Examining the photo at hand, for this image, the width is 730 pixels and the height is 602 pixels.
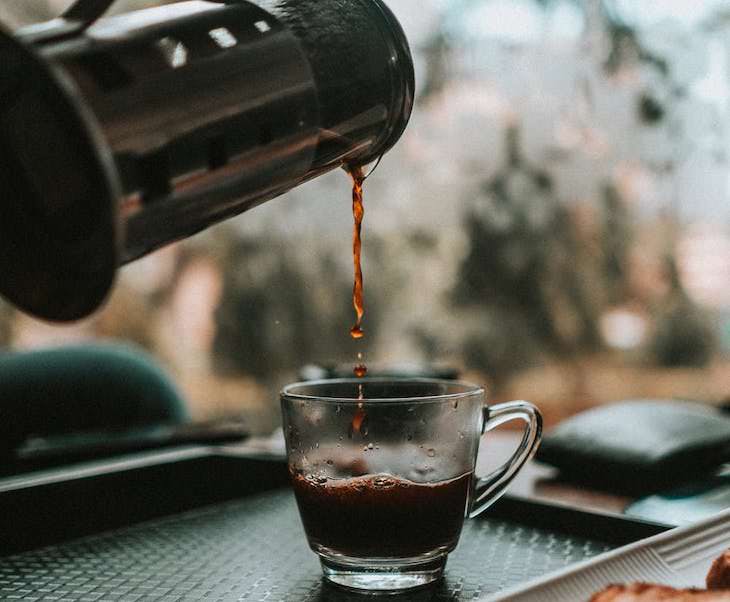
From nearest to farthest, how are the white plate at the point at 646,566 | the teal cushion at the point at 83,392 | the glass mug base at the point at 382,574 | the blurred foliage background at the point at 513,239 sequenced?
the white plate at the point at 646,566 → the glass mug base at the point at 382,574 → the teal cushion at the point at 83,392 → the blurred foliage background at the point at 513,239

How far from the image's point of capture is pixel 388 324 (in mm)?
3146

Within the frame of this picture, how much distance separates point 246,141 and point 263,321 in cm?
272

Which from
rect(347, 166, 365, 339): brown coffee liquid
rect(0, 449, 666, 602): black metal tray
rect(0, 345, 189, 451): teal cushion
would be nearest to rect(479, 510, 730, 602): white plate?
rect(0, 449, 666, 602): black metal tray

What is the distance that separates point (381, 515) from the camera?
1.78ft

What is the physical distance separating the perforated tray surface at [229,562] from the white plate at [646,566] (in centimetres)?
9

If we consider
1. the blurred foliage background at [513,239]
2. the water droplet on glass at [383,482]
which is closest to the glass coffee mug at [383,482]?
the water droplet on glass at [383,482]

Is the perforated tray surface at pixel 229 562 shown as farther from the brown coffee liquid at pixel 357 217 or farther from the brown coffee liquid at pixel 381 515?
the brown coffee liquid at pixel 357 217

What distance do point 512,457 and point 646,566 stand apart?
127mm

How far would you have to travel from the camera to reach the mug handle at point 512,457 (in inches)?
23.8

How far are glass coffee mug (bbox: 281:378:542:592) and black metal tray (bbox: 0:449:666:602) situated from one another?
0.07 ft

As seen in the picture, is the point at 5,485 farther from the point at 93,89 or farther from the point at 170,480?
the point at 93,89

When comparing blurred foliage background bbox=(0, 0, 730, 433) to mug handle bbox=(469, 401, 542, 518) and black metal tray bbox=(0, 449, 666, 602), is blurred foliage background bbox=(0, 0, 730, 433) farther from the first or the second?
mug handle bbox=(469, 401, 542, 518)

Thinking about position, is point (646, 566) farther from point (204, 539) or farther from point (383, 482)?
point (204, 539)

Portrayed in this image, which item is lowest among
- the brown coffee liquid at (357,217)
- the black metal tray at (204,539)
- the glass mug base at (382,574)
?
the black metal tray at (204,539)
